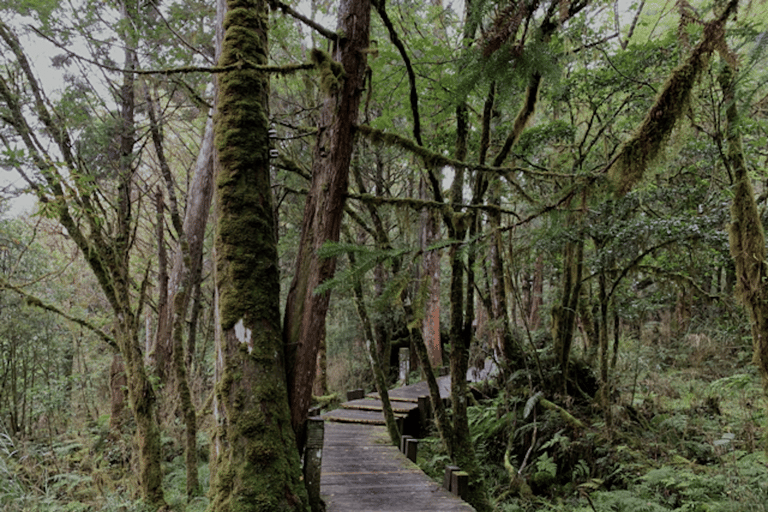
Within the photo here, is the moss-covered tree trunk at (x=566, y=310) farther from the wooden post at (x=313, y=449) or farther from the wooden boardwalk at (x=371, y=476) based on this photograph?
the wooden post at (x=313, y=449)

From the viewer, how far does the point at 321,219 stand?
362cm

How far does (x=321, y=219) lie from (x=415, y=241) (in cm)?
394

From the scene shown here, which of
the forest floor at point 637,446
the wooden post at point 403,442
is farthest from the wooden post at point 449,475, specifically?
the forest floor at point 637,446

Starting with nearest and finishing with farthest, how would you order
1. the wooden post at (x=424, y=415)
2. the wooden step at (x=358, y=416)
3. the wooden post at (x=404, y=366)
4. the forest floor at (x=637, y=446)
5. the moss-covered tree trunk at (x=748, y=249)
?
1. the moss-covered tree trunk at (x=748, y=249)
2. the forest floor at (x=637, y=446)
3. the wooden step at (x=358, y=416)
4. the wooden post at (x=424, y=415)
5. the wooden post at (x=404, y=366)

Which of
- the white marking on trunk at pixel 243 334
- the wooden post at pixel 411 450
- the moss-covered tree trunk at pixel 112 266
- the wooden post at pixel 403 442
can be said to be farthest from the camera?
the wooden post at pixel 403 442

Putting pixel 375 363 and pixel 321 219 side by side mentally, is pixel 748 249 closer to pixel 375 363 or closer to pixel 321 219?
pixel 321 219

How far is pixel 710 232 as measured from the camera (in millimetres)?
5617

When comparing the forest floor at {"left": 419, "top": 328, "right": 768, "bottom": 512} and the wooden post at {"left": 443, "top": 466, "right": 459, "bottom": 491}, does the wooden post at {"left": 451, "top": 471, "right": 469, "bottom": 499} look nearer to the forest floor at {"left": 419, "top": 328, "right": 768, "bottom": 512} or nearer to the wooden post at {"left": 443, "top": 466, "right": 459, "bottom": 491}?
the wooden post at {"left": 443, "top": 466, "right": 459, "bottom": 491}

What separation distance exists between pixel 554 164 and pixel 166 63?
8.03 m

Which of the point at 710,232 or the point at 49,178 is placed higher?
the point at 49,178

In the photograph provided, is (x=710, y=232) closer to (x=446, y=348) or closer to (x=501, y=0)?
(x=501, y=0)

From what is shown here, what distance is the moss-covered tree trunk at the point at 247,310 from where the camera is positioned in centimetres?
293

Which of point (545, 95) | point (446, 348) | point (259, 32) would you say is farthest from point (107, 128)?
point (446, 348)

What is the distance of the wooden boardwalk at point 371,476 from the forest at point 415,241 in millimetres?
708
